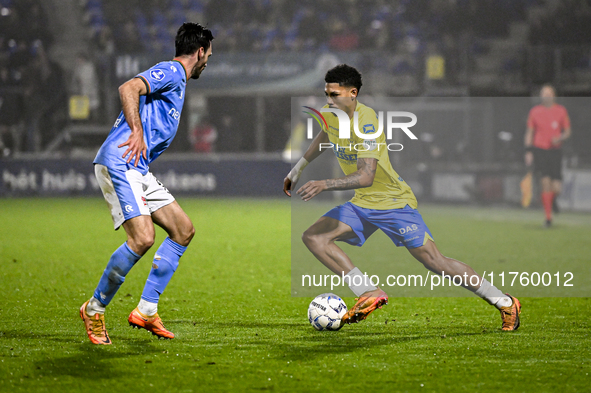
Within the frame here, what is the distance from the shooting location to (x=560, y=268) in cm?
761

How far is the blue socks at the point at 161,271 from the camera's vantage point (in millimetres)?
4453

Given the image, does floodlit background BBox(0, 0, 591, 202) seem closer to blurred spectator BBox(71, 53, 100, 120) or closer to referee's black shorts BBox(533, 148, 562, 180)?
blurred spectator BBox(71, 53, 100, 120)

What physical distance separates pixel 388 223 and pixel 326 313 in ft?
2.42

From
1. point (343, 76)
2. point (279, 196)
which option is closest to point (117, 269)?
point (343, 76)

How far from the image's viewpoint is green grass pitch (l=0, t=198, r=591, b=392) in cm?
360

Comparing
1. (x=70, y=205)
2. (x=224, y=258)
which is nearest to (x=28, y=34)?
(x=70, y=205)

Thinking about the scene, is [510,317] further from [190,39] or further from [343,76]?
[190,39]

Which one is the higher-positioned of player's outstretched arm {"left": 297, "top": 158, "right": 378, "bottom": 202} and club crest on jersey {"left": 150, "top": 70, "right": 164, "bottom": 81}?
club crest on jersey {"left": 150, "top": 70, "right": 164, "bottom": 81}

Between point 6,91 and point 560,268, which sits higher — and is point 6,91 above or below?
above

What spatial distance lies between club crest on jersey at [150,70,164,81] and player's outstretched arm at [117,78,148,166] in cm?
9

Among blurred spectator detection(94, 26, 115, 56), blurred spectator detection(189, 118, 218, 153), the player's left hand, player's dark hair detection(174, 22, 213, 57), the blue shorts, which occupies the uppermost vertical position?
blurred spectator detection(94, 26, 115, 56)

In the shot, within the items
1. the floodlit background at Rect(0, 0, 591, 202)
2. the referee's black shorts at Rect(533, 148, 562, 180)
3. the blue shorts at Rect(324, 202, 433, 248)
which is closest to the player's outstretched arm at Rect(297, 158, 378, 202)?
the blue shorts at Rect(324, 202, 433, 248)

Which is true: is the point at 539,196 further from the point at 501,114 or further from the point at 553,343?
the point at 553,343

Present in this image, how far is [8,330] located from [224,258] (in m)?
4.01
